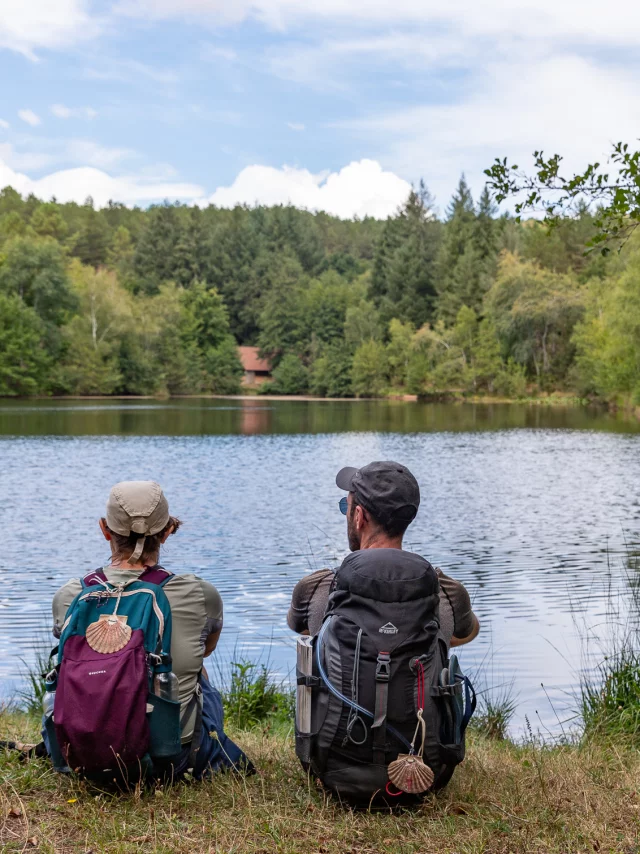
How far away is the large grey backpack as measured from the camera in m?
2.80

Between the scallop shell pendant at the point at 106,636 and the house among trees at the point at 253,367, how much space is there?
83261 mm

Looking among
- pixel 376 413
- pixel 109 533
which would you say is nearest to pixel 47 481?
pixel 109 533

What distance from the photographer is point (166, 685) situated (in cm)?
289

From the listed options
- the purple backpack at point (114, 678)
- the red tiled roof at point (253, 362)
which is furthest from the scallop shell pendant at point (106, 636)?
the red tiled roof at point (253, 362)

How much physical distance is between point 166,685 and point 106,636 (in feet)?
0.76

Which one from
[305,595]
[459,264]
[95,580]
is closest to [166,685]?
[95,580]

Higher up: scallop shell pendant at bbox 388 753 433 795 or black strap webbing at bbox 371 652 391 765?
black strap webbing at bbox 371 652 391 765

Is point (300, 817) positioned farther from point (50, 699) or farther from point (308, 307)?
point (308, 307)

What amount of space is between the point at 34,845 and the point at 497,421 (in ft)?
136

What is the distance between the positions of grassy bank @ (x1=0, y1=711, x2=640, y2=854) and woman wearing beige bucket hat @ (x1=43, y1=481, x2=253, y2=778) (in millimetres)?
142

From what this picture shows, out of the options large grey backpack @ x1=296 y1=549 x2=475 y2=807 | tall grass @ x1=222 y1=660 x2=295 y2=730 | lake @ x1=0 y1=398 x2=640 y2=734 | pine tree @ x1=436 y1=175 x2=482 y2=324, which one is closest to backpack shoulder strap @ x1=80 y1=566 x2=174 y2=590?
large grey backpack @ x1=296 y1=549 x2=475 y2=807

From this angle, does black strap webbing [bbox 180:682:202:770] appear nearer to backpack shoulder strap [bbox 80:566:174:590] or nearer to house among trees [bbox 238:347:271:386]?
backpack shoulder strap [bbox 80:566:174:590]

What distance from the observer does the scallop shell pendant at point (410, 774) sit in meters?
2.77

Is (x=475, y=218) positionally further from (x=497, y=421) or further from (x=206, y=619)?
(x=206, y=619)
